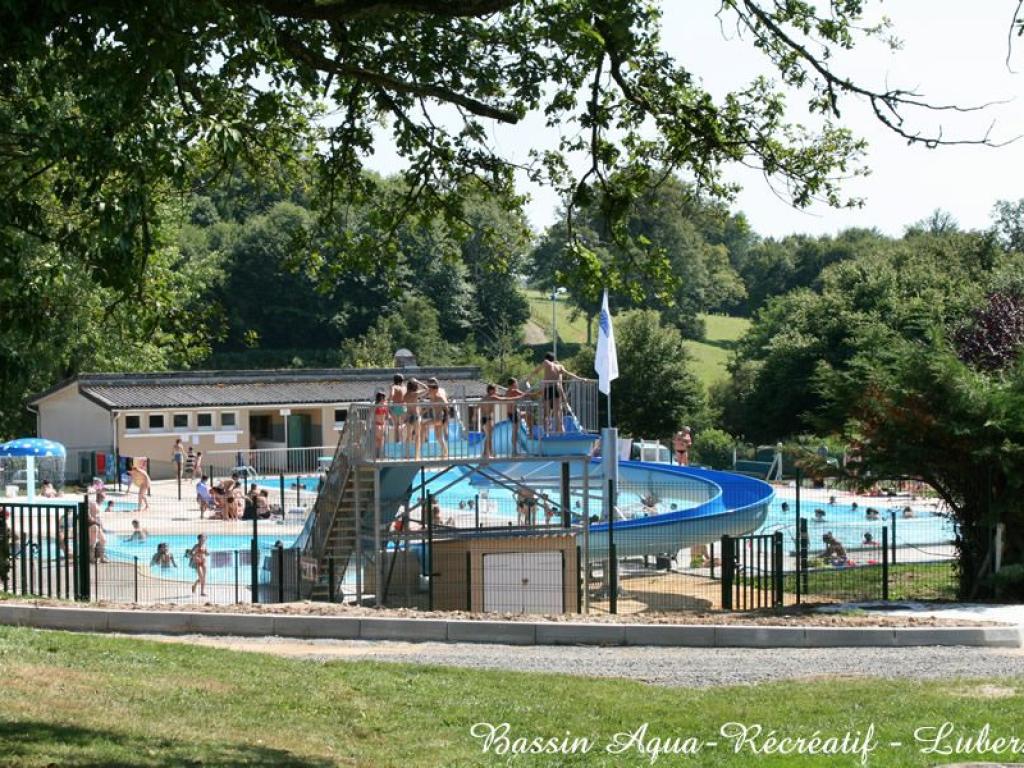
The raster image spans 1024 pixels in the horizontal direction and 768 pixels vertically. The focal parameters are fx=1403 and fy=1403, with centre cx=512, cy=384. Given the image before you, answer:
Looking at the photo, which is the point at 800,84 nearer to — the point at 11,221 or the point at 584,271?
the point at 584,271

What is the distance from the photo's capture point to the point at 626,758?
9.87 m

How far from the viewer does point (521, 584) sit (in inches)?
864

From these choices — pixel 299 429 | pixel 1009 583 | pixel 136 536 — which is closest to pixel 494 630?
pixel 1009 583

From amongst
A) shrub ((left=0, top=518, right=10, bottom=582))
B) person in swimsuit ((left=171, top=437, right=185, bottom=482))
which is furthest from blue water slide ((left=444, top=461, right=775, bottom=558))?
person in swimsuit ((left=171, top=437, right=185, bottom=482))

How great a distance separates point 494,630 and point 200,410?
40.8m

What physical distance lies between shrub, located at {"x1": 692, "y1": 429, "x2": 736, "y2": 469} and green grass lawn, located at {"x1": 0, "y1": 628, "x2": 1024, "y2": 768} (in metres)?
41.1

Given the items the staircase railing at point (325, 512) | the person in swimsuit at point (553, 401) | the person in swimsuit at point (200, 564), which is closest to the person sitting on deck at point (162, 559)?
the person in swimsuit at point (200, 564)

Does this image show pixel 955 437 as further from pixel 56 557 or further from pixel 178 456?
pixel 178 456

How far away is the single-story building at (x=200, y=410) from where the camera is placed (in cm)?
5425

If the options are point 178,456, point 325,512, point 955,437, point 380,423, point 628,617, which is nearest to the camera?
point 628,617

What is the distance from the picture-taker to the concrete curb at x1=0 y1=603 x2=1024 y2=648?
17.2m

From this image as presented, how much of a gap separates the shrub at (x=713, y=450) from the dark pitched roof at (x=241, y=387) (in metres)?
9.42

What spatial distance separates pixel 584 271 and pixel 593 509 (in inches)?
893

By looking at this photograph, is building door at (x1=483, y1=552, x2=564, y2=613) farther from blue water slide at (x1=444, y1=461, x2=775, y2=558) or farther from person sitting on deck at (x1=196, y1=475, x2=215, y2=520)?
person sitting on deck at (x1=196, y1=475, x2=215, y2=520)
